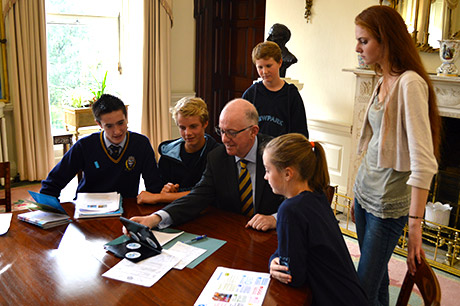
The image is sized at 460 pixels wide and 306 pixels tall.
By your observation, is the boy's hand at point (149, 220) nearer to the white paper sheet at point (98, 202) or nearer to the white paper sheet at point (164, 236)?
the white paper sheet at point (164, 236)

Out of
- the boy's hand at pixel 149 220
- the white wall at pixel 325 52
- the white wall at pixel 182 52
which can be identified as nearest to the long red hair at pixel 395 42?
the boy's hand at pixel 149 220

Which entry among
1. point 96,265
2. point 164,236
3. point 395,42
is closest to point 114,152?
point 164,236

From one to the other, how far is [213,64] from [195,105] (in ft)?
12.0

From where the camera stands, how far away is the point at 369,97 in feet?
12.7

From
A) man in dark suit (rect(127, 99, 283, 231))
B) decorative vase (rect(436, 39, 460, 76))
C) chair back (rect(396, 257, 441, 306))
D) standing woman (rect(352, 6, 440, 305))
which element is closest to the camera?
chair back (rect(396, 257, 441, 306))

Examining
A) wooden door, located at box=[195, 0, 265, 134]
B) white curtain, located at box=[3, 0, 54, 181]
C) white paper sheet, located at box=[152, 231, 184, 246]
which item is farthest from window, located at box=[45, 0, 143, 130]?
white paper sheet, located at box=[152, 231, 184, 246]

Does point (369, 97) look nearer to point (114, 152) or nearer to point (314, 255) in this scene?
point (114, 152)

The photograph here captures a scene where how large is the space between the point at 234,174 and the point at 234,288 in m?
0.71

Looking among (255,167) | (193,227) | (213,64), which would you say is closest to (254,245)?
(193,227)

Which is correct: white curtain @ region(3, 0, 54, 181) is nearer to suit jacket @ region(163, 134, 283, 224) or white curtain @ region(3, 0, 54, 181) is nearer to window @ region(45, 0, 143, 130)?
window @ region(45, 0, 143, 130)

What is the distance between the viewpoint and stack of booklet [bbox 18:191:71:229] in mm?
1895

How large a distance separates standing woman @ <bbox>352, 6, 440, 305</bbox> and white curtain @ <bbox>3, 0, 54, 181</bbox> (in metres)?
3.89

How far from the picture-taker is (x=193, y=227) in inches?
75.0

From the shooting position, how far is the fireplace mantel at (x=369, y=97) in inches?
134
